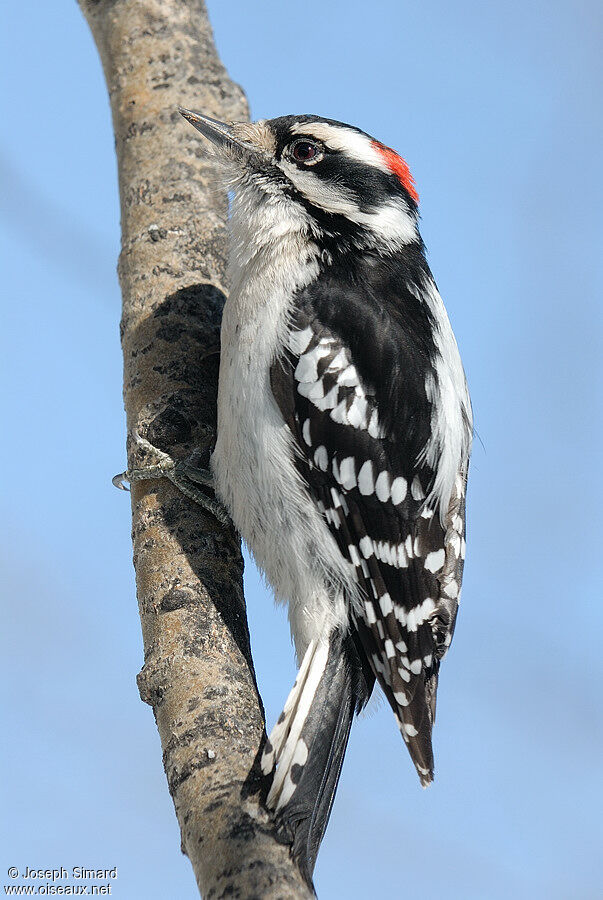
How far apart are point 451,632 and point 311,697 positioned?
526 millimetres

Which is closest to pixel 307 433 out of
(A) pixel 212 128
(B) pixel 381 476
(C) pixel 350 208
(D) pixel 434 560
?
(B) pixel 381 476

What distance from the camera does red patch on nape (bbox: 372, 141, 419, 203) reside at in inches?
137

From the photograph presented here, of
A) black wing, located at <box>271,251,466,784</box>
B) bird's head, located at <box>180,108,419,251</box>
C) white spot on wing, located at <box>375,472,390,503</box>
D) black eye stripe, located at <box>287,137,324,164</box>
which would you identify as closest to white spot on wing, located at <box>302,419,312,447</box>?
black wing, located at <box>271,251,466,784</box>

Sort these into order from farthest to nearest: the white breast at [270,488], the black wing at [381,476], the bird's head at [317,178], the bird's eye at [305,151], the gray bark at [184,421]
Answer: the bird's eye at [305,151], the bird's head at [317,178], the white breast at [270,488], the black wing at [381,476], the gray bark at [184,421]

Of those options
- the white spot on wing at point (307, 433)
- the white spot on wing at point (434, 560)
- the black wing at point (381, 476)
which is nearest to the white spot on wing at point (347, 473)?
the black wing at point (381, 476)

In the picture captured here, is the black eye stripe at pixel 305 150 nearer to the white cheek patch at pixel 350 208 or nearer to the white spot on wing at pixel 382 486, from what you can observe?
the white cheek patch at pixel 350 208

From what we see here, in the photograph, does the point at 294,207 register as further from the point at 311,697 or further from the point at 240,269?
the point at 311,697

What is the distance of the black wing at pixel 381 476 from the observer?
2836 millimetres

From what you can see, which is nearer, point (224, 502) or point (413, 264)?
point (224, 502)

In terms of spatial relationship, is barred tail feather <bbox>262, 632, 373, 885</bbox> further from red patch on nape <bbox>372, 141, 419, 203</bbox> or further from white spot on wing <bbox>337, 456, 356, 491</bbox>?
red patch on nape <bbox>372, 141, 419, 203</bbox>

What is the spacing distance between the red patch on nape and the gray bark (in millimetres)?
632

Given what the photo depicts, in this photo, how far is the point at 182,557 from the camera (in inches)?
107

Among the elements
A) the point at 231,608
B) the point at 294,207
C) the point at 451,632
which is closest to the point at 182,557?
the point at 231,608

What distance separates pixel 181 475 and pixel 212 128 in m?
1.40
